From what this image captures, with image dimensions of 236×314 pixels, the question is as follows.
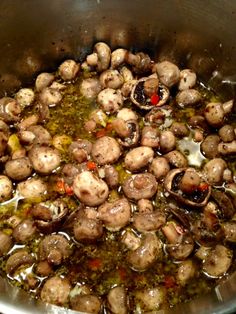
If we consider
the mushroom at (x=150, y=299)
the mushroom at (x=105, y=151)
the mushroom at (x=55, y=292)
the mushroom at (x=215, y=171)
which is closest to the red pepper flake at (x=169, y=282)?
the mushroom at (x=150, y=299)

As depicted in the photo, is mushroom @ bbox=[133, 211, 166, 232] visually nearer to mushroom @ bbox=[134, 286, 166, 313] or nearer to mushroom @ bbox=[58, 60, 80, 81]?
mushroom @ bbox=[134, 286, 166, 313]

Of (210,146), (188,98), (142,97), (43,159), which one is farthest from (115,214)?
(188,98)

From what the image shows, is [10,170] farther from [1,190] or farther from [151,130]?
[151,130]

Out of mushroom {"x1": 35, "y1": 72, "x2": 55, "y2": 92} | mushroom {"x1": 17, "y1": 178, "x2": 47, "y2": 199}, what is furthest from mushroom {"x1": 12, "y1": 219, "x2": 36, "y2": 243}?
mushroom {"x1": 35, "y1": 72, "x2": 55, "y2": 92}

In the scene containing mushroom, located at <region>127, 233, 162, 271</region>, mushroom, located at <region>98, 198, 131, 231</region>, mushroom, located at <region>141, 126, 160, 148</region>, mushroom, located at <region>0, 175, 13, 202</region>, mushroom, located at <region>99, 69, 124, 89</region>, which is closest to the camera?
mushroom, located at <region>127, 233, 162, 271</region>

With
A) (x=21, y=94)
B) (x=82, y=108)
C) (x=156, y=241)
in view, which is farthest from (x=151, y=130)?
(x=21, y=94)

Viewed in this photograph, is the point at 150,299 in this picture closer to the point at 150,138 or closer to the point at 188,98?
the point at 150,138
